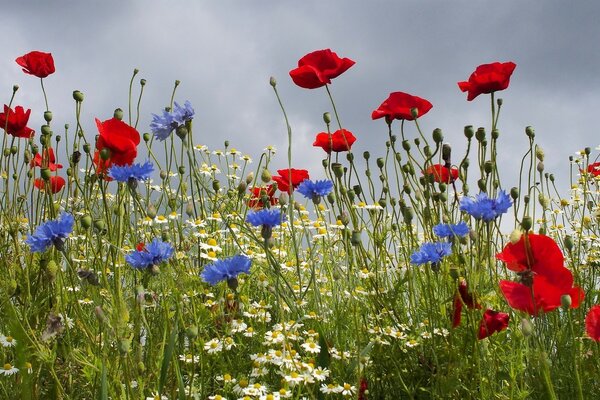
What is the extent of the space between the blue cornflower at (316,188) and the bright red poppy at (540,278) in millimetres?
751

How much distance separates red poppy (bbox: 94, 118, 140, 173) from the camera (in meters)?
2.52

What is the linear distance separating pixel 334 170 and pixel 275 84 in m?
0.44

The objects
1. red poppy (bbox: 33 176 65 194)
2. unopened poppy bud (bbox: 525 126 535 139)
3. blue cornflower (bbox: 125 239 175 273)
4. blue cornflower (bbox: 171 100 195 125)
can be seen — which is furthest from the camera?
red poppy (bbox: 33 176 65 194)

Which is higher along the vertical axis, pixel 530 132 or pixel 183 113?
pixel 530 132

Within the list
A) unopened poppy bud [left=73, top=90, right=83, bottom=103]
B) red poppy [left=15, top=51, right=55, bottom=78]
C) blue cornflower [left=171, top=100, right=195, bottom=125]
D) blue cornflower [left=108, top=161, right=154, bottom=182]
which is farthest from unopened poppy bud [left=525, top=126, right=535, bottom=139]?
red poppy [left=15, top=51, right=55, bottom=78]

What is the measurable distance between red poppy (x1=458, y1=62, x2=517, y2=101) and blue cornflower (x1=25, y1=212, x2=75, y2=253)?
1.65 meters

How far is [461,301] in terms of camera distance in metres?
2.14

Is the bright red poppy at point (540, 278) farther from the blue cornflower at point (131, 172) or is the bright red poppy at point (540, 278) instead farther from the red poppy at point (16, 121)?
the red poppy at point (16, 121)

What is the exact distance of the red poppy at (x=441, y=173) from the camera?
2833 mm

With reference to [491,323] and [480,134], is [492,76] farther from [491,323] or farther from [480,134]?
[491,323]

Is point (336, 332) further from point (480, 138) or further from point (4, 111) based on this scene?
point (4, 111)

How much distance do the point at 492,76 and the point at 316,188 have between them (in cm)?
88

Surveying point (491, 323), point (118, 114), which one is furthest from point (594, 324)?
point (118, 114)

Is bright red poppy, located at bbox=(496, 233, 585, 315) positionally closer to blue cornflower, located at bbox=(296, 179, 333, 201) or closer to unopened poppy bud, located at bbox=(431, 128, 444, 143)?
blue cornflower, located at bbox=(296, 179, 333, 201)
